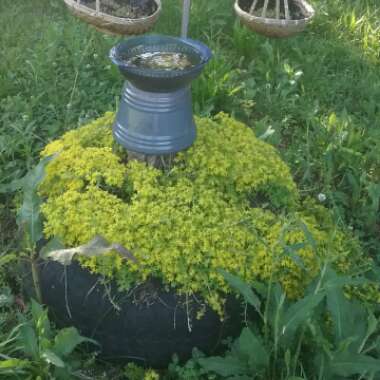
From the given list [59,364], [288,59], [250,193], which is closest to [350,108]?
[288,59]

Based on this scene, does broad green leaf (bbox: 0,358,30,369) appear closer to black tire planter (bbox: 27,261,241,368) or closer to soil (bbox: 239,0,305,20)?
black tire planter (bbox: 27,261,241,368)

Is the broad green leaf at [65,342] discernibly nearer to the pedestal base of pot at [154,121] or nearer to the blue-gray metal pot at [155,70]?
the pedestal base of pot at [154,121]

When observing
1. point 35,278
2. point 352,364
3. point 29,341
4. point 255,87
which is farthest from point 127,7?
point 352,364

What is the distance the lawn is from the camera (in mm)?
3230

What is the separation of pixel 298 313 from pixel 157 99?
92 centimetres

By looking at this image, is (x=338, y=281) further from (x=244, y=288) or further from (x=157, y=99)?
(x=157, y=99)

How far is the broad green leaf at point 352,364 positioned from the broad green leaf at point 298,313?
6.4 inches

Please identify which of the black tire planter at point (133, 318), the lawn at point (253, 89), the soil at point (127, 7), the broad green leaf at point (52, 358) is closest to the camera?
the broad green leaf at point (52, 358)

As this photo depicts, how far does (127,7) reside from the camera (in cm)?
425

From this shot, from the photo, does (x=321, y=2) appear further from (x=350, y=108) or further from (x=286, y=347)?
(x=286, y=347)

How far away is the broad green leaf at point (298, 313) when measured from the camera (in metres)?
2.04

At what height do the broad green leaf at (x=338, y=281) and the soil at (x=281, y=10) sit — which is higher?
the soil at (x=281, y=10)

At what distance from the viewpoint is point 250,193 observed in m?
2.53

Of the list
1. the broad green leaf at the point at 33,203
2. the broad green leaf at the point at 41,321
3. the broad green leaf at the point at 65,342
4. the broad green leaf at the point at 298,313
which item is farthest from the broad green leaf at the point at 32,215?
the broad green leaf at the point at 298,313
